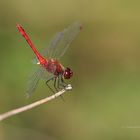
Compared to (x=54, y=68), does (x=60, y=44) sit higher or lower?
higher

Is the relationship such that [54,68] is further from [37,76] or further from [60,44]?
[60,44]

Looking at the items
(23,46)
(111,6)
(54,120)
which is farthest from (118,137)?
(111,6)

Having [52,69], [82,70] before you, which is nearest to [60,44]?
[52,69]

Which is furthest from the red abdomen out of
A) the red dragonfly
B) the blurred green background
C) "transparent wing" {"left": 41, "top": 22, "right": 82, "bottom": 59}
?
the blurred green background

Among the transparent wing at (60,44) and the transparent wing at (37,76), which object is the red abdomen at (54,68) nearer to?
the transparent wing at (37,76)

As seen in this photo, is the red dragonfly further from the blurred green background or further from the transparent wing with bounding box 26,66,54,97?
the blurred green background

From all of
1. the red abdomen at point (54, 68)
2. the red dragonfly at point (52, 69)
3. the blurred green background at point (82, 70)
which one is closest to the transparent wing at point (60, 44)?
the red dragonfly at point (52, 69)
